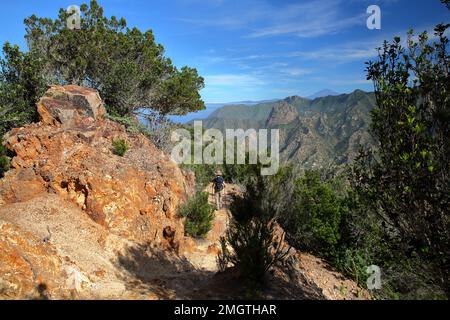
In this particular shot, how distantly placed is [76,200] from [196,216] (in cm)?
482

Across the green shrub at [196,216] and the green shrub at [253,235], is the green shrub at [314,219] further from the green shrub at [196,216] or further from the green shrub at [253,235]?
the green shrub at [253,235]

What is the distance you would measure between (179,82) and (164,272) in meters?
14.0

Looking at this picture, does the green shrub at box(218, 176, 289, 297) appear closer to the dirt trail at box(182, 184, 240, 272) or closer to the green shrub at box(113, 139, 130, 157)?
the dirt trail at box(182, 184, 240, 272)

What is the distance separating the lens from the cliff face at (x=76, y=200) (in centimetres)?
705

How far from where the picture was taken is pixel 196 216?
13320 millimetres

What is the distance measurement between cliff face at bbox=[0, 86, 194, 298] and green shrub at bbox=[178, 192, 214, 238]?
0.42 m

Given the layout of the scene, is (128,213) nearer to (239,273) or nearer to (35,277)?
(35,277)

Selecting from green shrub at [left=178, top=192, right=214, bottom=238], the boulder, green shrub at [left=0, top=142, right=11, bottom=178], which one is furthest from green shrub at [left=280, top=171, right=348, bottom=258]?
green shrub at [left=0, top=142, right=11, bottom=178]

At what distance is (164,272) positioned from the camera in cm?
1007

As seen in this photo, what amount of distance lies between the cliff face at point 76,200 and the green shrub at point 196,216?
0.42 meters

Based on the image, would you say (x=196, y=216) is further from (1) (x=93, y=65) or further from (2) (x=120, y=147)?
(1) (x=93, y=65)

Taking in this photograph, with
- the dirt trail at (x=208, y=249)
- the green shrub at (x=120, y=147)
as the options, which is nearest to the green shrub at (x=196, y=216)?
the dirt trail at (x=208, y=249)

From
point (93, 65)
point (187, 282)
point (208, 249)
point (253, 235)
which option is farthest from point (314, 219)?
point (93, 65)
